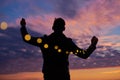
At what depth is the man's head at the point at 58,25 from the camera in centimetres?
639

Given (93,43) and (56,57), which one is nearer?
(56,57)

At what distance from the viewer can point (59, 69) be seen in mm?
6391

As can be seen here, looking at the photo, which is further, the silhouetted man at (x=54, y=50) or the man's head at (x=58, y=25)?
the man's head at (x=58, y=25)

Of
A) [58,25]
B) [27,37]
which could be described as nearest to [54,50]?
[58,25]

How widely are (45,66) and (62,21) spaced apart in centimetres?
105

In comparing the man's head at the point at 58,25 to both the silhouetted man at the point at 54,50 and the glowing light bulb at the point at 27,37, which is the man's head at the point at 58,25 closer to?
the silhouetted man at the point at 54,50

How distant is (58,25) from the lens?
639 cm

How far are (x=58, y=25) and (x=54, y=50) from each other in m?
0.56

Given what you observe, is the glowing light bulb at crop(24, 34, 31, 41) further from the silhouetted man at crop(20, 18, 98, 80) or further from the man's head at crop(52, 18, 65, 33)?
the man's head at crop(52, 18, 65, 33)

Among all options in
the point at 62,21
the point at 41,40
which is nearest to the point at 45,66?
the point at 41,40

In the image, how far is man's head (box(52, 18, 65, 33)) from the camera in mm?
6387

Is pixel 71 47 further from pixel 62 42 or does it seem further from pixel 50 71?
pixel 50 71

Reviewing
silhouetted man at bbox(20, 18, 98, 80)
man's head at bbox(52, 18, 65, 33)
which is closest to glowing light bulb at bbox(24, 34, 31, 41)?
silhouetted man at bbox(20, 18, 98, 80)

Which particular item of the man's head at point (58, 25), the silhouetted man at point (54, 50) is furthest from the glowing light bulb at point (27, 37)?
the man's head at point (58, 25)
